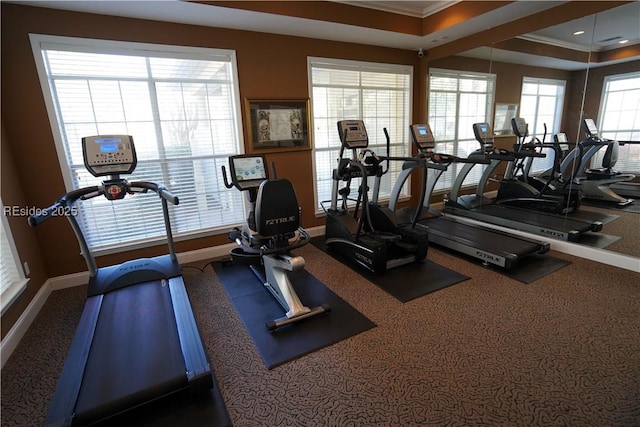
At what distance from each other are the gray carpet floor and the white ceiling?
104 inches

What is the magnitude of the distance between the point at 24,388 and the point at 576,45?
598cm

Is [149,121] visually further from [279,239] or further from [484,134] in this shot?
[484,134]

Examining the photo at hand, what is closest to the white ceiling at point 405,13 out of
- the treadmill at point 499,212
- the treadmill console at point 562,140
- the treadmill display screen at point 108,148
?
the treadmill console at point 562,140

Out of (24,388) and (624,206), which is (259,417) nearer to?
(24,388)

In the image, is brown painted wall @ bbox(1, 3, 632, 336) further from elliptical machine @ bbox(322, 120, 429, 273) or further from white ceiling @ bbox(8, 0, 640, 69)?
elliptical machine @ bbox(322, 120, 429, 273)

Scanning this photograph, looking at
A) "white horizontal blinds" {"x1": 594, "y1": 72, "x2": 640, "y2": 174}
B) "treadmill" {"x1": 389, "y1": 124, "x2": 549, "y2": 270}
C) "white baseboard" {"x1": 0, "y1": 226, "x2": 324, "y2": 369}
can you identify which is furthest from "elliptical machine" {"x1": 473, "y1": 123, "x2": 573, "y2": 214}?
"white baseboard" {"x1": 0, "y1": 226, "x2": 324, "y2": 369}

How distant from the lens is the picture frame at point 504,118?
4707 millimetres

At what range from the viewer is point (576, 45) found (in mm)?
3596

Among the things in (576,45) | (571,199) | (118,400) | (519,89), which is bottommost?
(118,400)

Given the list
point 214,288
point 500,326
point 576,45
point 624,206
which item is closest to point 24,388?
point 214,288

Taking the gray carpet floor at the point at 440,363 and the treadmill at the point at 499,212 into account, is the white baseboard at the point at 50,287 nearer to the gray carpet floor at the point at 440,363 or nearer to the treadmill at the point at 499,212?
the gray carpet floor at the point at 440,363

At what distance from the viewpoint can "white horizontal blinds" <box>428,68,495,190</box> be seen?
5.02 metres

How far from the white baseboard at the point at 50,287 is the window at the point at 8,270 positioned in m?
0.22

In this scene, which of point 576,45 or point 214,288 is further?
point 576,45
